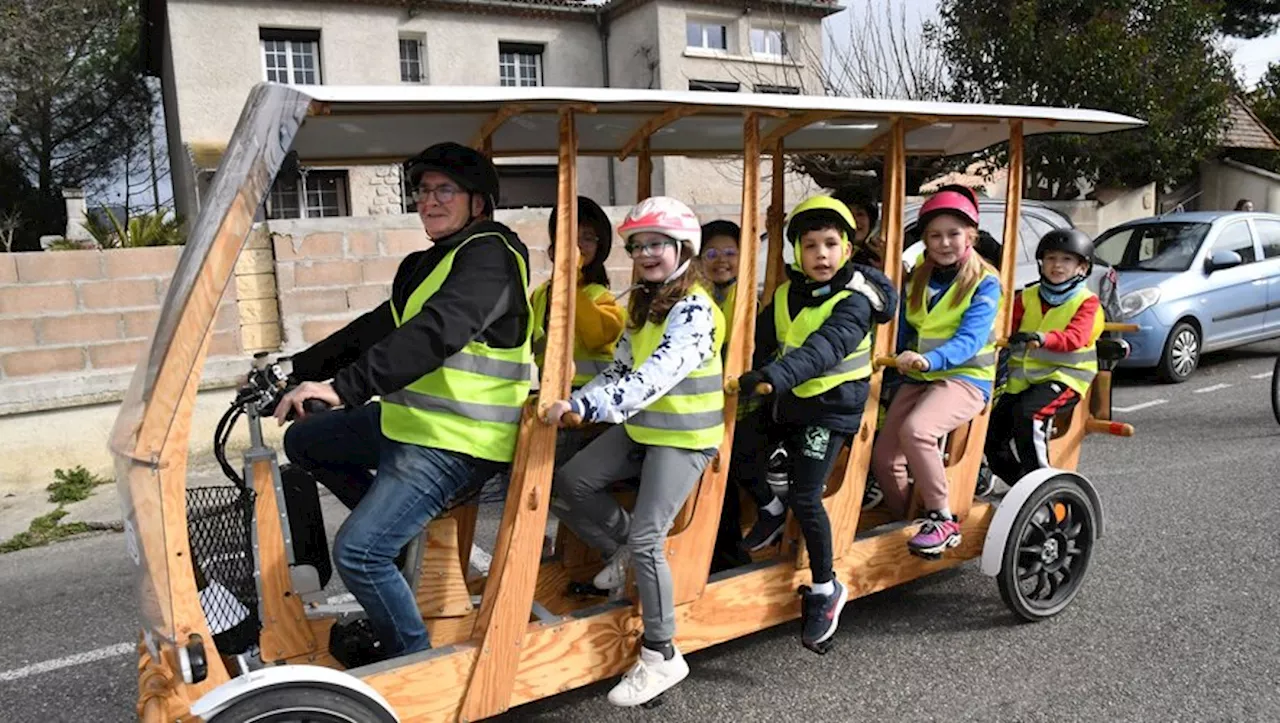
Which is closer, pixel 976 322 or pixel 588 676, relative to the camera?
pixel 588 676

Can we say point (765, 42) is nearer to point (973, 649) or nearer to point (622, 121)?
point (622, 121)

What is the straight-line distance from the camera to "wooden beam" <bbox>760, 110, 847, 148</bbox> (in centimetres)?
319

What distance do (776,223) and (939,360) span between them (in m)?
1.24

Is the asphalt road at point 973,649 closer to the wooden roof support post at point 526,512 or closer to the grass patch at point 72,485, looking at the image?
the wooden roof support post at point 526,512

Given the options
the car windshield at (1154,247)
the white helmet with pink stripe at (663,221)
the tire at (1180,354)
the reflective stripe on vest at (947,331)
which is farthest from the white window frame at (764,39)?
the white helmet with pink stripe at (663,221)

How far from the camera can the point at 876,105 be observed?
3223 mm

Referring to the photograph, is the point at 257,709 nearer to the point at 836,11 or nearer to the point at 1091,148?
the point at 1091,148

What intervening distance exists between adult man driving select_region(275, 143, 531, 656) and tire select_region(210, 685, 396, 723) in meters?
0.34

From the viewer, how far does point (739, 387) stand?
3135 millimetres

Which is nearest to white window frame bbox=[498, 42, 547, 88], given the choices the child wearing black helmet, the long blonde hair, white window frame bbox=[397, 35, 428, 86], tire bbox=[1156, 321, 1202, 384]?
white window frame bbox=[397, 35, 428, 86]

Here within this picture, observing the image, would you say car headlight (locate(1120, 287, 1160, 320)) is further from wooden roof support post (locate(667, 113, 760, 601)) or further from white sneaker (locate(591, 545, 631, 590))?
white sneaker (locate(591, 545, 631, 590))

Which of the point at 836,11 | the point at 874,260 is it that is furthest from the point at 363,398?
the point at 836,11

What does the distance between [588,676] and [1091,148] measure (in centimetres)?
1501

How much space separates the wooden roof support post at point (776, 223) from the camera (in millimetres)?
4363
